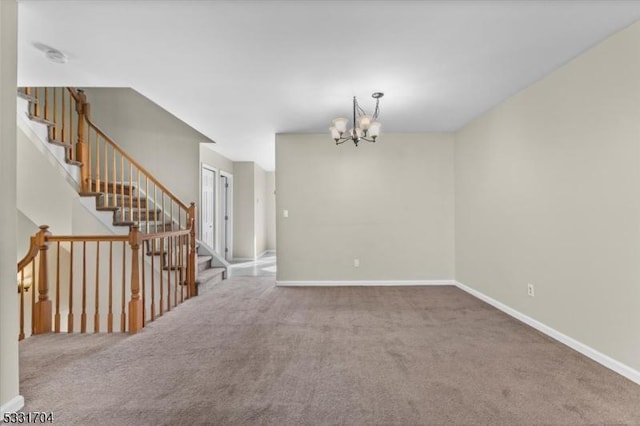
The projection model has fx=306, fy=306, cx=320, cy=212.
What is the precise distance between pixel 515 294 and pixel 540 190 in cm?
122

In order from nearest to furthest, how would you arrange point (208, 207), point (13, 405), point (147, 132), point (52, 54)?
point (13, 405) < point (52, 54) < point (147, 132) < point (208, 207)

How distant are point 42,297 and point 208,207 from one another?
11.6ft

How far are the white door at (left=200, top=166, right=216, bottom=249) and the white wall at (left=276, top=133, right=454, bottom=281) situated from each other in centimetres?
199

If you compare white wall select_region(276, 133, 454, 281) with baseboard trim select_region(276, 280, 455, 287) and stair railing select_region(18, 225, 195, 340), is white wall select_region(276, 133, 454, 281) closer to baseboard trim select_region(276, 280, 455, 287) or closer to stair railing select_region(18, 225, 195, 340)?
baseboard trim select_region(276, 280, 455, 287)

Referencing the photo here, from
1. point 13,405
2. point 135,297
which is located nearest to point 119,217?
point 135,297

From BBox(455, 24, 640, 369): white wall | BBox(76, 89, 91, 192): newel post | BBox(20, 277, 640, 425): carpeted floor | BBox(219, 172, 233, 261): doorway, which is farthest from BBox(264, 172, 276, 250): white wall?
BBox(455, 24, 640, 369): white wall

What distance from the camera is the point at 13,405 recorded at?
1.78 m

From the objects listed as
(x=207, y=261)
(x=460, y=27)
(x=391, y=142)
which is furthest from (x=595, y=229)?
(x=207, y=261)

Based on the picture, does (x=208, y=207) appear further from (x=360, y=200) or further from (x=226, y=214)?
(x=360, y=200)

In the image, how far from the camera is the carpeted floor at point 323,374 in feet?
5.85

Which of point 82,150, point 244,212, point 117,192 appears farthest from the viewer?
point 244,212

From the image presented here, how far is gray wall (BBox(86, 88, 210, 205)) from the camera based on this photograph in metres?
5.74

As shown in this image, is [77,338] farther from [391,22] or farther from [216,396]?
[391,22]

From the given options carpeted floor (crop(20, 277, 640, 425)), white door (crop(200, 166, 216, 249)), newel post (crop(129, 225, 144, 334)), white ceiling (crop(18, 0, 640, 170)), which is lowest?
carpeted floor (crop(20, 277, 640, 425))
